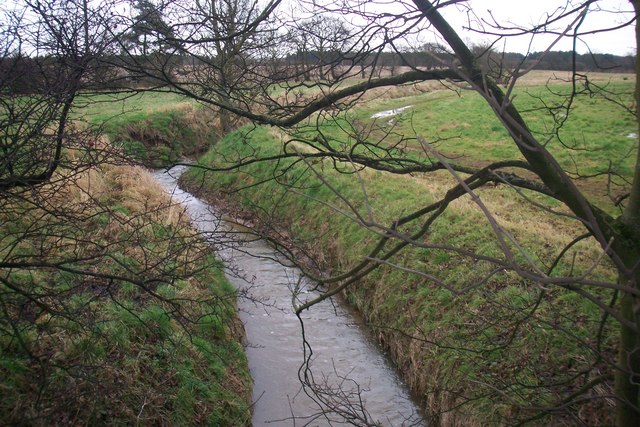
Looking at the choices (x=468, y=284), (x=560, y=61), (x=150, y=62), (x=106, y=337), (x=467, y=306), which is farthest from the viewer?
(x=467, y=306)

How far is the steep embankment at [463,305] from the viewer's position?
4488 millimetres

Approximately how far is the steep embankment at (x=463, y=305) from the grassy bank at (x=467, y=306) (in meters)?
0.02

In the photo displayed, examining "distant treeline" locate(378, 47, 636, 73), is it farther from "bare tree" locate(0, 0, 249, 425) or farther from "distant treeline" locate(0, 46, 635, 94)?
"bare tree" locate(0, 0, 249, 425)

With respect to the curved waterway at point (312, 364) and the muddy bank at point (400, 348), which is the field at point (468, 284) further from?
the curved waterway at point (312, 364)

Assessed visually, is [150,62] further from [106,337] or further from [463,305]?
[463,305]

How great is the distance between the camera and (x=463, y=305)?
6.77 m

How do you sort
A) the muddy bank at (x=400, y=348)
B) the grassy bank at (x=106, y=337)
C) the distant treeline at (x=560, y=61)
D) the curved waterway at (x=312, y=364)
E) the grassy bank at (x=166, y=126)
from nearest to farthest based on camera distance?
1. the distant treeline at (x=560, y=61)
2. the grassy bank at (x=106, y=337)
3. the muddy bank at (x=400, y=348)
4. the curved waterway at (x=312, y=364)
5. the grassy bank at (x=166, y=126)

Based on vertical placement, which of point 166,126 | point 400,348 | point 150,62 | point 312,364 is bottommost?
point 312,364

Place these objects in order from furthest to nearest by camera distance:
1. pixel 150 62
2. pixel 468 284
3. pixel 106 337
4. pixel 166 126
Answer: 1. pixel 166 126
2. pixel 468 284
3. pixel 106 337
4. pixel 150 62

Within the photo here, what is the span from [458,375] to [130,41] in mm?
4892

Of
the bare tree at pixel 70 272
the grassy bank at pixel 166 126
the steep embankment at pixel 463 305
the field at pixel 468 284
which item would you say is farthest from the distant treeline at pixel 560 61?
the grassy bank at pixel 166 126

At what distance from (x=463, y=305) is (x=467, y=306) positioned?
0.27 ft

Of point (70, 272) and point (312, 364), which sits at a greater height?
point (70, 272)

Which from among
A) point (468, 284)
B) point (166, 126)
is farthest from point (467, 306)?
point (166, 126)
